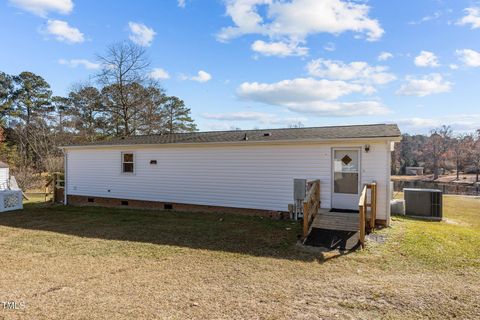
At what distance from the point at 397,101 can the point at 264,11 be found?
15.6 meters

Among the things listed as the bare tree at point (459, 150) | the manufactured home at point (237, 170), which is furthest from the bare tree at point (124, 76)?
the bare tree at point (459, 150)

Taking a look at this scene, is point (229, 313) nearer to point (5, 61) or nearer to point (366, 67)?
point (366, 67)

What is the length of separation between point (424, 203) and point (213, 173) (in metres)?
7.77

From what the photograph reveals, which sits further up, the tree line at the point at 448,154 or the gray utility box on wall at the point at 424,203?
the tree line at the point at 448,154

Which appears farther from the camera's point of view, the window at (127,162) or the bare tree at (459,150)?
the bare tree at (459,150)

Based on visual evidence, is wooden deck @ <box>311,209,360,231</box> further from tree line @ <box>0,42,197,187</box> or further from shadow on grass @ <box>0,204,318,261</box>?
tree line @ <box>0,42,197,187</box>

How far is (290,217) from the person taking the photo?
31.6 ft

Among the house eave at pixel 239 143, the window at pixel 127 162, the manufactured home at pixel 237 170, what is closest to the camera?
the house eave at pixel 239 143

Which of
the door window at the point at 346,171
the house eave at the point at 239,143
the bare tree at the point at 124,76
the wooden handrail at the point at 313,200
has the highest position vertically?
the bare tree at the point at 124,76

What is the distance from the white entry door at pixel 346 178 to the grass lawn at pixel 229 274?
135 centimetres

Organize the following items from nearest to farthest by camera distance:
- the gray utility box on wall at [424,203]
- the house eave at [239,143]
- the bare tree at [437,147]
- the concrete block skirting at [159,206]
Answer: the house eave at [239,143], the concrete block skirting at [159,206], the gray utility box on wall at [424,203], the bare tree at [437,147]

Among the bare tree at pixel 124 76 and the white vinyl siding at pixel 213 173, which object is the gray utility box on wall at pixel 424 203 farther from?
the bare tree at pixel 124 76

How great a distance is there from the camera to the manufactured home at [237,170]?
8.72 meters

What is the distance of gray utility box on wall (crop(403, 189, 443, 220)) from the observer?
36.8 ft
